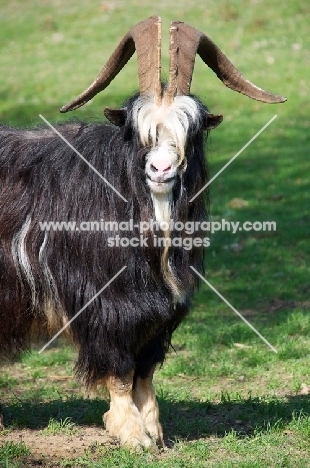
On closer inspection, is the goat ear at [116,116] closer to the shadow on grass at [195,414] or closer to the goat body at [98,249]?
the goat body at [98,249]

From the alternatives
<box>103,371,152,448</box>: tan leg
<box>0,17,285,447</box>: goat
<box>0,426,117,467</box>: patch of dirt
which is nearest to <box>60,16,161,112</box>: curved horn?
<box>0,17,285,447</box>: goat

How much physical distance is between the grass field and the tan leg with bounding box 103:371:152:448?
0.11 metres

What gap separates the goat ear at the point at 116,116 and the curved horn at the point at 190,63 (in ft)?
1.00

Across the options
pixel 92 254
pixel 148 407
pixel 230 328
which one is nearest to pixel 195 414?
pixel 148 407

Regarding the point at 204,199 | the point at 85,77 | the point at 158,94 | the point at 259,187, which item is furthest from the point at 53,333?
the point at 85,77

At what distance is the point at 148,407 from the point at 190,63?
237 cm

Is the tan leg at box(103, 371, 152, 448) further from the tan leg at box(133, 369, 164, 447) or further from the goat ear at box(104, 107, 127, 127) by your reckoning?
the goat ear at box(104, 107, 127, 127)

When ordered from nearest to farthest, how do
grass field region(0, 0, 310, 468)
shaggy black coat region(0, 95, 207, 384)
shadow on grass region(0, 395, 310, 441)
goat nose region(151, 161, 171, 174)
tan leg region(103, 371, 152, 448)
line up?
goat nose region(151, 161, 171, 174)
shaggy black coat region(0, 95, 207, 384)
tan leg region(103, 371, 152, 448)
grass field region(0, 0, 310, 468)
shadow on grass region(0, 395, 310, 441)

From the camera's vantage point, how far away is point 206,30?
2261 centimetres

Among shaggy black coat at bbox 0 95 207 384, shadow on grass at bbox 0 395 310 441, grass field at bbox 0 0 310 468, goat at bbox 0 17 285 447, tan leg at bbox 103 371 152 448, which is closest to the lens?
goat at bbox 0 17 285 447

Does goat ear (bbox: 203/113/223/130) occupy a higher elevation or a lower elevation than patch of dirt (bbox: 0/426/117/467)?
higher

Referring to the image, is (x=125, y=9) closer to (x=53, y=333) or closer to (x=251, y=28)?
(x=251, y=28)

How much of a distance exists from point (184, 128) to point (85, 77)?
15.6 meters

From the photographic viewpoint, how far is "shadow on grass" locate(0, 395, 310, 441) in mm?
6008
